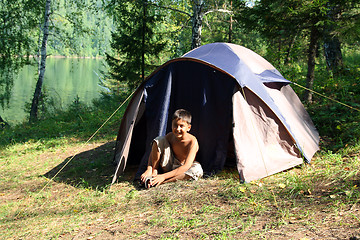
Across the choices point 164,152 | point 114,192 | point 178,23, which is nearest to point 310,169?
point 164,152

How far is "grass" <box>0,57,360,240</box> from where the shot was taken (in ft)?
10.6

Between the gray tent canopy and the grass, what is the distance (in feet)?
0.93

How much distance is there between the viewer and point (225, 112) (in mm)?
5293

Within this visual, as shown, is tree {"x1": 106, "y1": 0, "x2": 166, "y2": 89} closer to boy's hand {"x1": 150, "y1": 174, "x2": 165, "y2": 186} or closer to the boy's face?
the boy's face

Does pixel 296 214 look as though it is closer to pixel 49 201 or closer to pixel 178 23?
pixel 49 201

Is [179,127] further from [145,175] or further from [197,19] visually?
[197,19]

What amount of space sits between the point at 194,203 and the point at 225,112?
181 cm

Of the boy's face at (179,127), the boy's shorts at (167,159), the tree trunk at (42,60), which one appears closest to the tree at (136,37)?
the tree trunk at (42,60)

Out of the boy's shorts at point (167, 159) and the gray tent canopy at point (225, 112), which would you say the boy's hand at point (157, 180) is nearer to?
the boy's shorts at point (167, 159)

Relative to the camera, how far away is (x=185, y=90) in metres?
5.67

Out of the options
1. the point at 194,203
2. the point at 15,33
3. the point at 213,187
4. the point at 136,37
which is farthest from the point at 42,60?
the point at 194,203

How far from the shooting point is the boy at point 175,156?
484 centimetres

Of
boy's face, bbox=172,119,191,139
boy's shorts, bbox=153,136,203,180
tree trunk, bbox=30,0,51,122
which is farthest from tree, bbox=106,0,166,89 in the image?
boy's face, bbox=172,119,191,139

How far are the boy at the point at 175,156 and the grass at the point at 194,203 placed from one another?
0.18m
